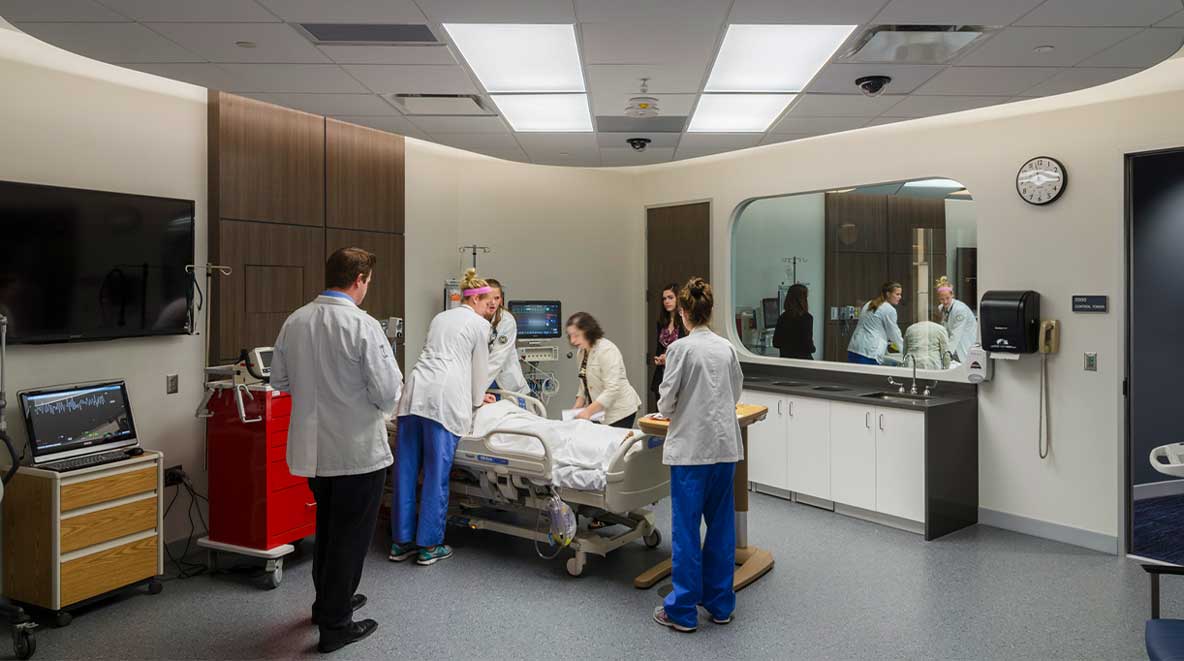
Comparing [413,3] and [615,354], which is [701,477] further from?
[413,3]

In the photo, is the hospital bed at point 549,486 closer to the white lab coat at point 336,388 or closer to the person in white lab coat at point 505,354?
the white lab coat at point 336,388

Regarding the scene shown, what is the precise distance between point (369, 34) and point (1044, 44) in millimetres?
3037

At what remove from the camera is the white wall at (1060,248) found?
185 inches

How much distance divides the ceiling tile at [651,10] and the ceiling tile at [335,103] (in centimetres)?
183

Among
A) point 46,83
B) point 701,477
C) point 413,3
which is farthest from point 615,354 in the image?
point 46,83

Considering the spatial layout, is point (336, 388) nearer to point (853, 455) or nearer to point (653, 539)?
→ point (653, 539)

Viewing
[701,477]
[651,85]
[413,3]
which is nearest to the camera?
[413,3]

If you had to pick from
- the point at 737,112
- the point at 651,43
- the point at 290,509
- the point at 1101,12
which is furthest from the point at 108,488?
the point at 1101,12

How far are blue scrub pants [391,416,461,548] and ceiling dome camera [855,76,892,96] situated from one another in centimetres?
299

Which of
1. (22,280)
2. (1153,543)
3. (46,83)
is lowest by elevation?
(1153,543)

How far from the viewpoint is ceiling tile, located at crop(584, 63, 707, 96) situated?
12.9ft

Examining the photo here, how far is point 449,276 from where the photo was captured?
6.80m

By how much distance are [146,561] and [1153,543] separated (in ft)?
19.8

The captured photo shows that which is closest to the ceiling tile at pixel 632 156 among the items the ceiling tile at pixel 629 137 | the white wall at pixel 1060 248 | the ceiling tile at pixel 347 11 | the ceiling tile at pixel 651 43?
the ceiling tile at pixel 629 137
